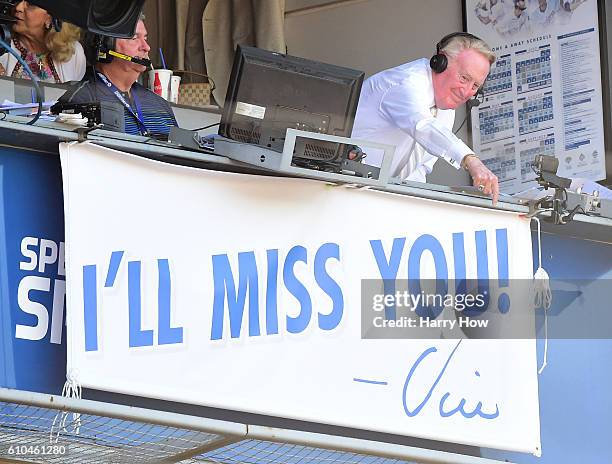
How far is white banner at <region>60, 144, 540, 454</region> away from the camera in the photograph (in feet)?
11.0

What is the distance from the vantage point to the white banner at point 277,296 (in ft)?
11.0

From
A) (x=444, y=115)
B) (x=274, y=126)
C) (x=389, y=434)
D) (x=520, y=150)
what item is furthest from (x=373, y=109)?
(x=520, y=150)

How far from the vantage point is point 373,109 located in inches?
180

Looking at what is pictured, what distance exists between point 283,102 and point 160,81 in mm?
2562

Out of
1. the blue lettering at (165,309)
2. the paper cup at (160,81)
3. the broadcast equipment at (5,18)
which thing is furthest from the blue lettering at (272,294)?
the paper cup at (160,81)

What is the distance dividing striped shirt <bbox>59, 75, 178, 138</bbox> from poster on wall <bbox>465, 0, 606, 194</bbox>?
2.14 meters

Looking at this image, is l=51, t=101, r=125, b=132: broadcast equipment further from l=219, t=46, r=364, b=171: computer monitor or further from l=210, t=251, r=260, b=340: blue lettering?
l=210, t=251, r=260, b=340: blue lettering

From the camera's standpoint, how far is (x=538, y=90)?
19.7 feet

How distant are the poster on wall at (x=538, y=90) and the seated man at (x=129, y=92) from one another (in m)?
2.15

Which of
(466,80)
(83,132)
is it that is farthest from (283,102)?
(466,80)

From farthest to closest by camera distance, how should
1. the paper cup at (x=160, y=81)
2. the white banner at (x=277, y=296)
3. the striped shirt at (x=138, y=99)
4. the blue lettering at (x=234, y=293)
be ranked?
the paper cup at (x=160, y=81) → the striped shirt at (x=138, y=99) → the blue lettering at (x=234, y=293) → the white banner at (x=277, y=296)

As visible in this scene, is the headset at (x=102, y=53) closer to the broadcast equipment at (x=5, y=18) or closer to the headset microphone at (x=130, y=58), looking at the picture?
the headset microphone at (x=130, y=58)
